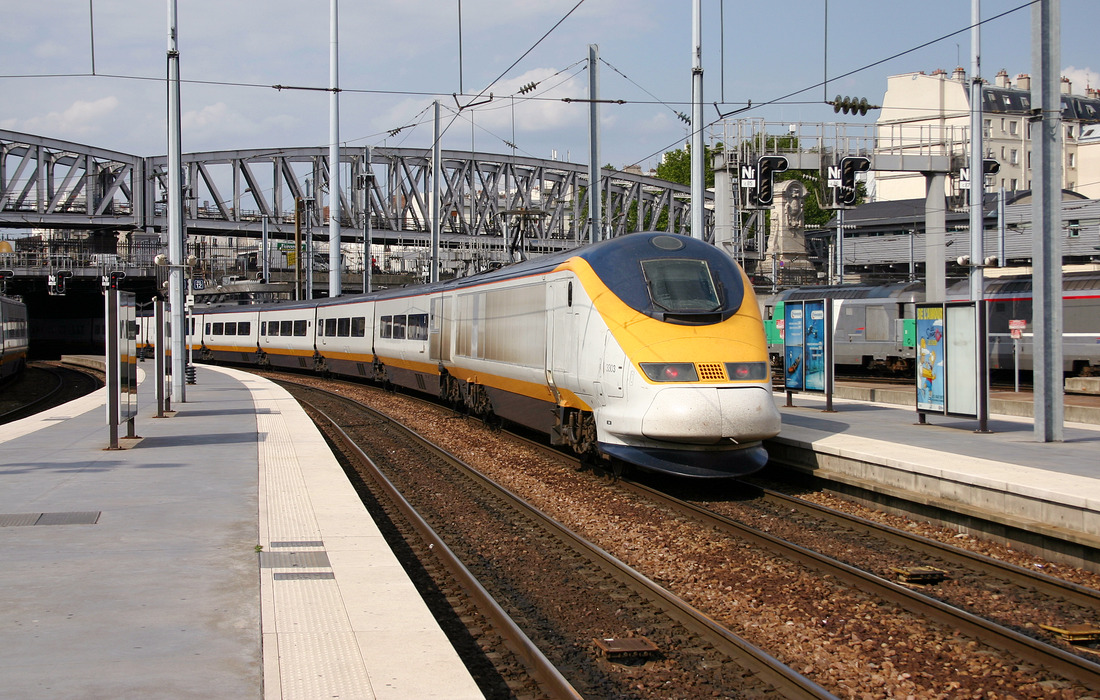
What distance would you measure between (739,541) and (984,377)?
6.51 m

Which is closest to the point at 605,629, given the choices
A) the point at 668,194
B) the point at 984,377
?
the point at 984,377

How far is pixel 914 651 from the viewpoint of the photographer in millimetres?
6637

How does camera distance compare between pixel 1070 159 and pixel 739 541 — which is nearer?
pixel 739 541

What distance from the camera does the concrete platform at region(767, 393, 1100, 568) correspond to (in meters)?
9.11

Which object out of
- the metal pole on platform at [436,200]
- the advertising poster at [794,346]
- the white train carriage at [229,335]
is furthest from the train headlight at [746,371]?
the white train carriage at [229,335]

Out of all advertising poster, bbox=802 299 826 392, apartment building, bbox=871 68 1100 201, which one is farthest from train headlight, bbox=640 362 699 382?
apartment building, bbox=871 68 1100 201

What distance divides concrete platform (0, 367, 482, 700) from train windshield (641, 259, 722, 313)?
4441mm

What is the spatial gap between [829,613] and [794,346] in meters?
13.3

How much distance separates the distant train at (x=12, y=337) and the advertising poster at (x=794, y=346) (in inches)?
1255

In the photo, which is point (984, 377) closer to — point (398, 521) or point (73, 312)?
point (398, 521)

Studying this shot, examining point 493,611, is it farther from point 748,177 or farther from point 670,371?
point 748,177

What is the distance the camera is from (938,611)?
7324 millimetres

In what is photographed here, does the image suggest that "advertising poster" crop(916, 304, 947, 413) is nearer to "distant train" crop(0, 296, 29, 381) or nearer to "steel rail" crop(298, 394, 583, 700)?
"steel rail" crop(298, 394, 583, 700)

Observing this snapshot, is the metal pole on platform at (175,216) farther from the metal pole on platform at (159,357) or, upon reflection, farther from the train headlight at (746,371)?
the train headlight at (746,371)
